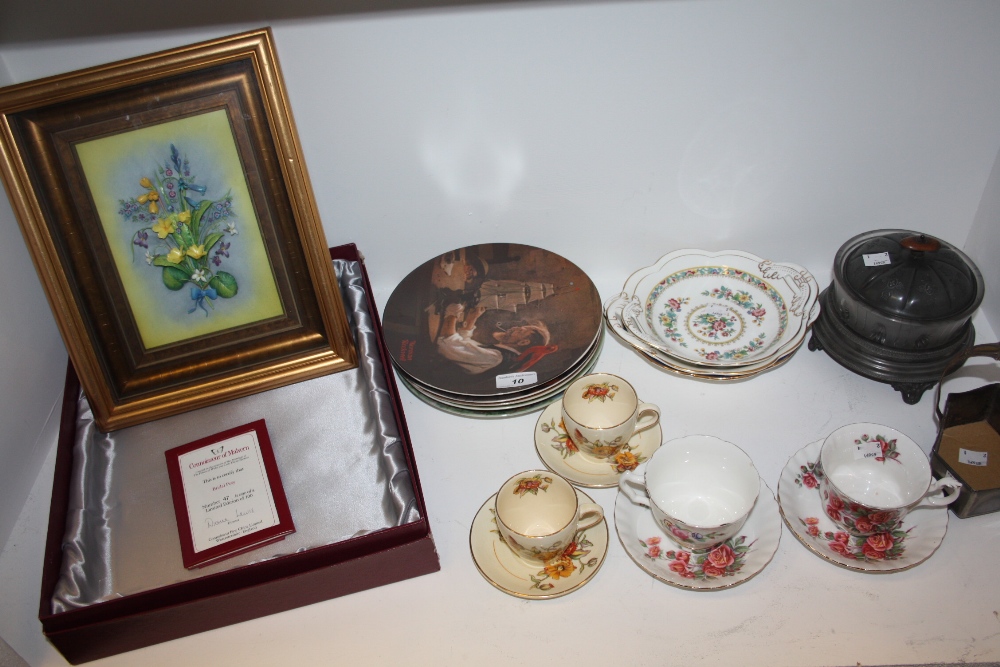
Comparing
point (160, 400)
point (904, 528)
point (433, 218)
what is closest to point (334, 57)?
point (433, 218)

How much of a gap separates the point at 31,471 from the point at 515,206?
2.65 feet

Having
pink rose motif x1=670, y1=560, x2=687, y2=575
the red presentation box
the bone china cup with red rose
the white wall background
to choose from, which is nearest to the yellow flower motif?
the white wall background

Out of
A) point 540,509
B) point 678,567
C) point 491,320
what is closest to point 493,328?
point 491,320

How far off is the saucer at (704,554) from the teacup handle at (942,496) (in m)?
0.17

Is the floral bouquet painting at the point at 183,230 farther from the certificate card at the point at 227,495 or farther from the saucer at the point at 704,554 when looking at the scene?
the saucer at the point at 704,554

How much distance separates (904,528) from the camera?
919 millimetres

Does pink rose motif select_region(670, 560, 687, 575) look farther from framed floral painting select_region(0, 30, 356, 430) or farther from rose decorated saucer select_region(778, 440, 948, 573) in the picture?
framed floral painting select_region(0, 30, 356, 430)

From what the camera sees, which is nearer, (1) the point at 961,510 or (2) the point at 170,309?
(1) the point at 961,510

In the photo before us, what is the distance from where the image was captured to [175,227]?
99cm

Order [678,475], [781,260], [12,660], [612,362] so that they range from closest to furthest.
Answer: [12,660], [678,475], [612,362], [781,260]

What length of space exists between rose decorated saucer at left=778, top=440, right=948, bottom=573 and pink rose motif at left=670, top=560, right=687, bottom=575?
0.14 meters

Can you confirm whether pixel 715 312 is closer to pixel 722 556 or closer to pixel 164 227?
pixel 722 556

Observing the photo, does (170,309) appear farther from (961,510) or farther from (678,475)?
(961,510)

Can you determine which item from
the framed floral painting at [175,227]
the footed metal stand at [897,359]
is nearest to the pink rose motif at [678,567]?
the footed metal stand at [897,359]
